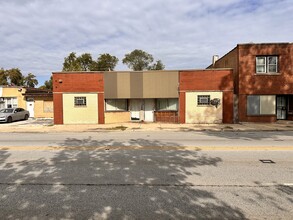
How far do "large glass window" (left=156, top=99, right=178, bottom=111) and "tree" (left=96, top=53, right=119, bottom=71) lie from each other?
118ft

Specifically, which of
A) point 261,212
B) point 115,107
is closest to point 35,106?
point 115,107

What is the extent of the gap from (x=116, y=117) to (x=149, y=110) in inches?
125

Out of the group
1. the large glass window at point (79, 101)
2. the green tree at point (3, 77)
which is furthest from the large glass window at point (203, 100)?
the green tree at point (3, 77)

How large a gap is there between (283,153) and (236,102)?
42.4ft

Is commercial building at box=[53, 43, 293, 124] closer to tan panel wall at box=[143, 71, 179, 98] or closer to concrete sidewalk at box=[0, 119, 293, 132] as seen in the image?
tan panel wall at box=[143, 71, 179, 98]

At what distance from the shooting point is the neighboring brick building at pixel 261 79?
2083 centimetres

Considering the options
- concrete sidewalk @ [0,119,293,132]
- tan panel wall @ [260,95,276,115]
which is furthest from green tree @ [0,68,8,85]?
tan panel wall @ [260,95,276,115]

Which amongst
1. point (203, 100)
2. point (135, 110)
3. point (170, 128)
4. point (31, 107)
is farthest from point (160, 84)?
point (31, 107)

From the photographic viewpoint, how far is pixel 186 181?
19.5 feet

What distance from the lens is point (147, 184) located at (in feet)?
18.9

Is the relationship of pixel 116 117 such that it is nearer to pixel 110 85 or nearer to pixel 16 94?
pixel 110 85

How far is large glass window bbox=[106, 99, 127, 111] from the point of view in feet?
72.6

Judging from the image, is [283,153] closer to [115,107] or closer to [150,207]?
[150,207]

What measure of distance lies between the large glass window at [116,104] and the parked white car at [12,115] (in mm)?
11100
